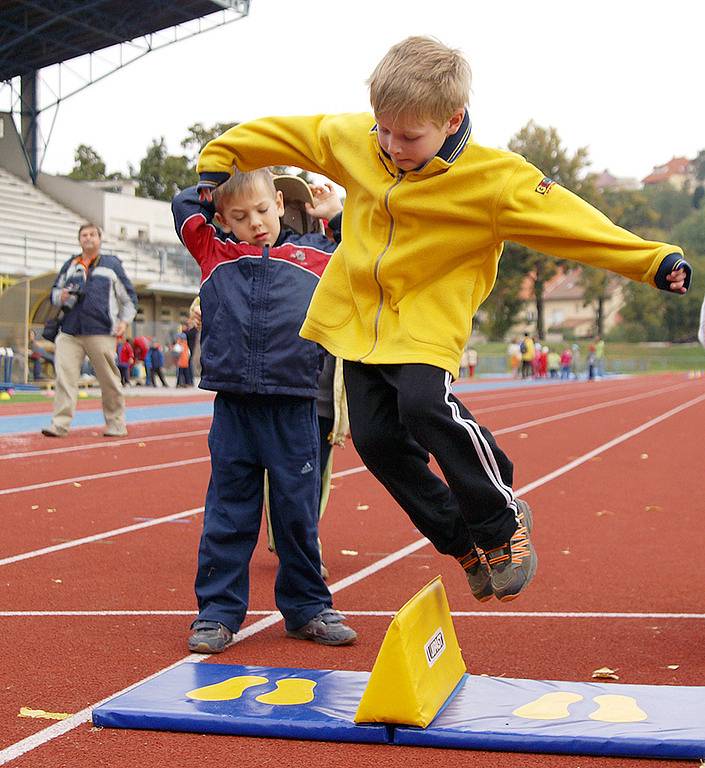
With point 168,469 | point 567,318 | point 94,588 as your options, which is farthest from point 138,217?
point 567,318

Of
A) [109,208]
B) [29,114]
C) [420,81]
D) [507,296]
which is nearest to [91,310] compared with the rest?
[420,81]

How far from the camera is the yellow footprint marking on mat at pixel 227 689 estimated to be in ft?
11.4

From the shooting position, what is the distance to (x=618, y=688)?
11.6ft

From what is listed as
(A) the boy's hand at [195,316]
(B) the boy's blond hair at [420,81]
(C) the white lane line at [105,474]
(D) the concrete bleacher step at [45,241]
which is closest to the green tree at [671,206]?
(D) the concrete bleacher step at [45,241]

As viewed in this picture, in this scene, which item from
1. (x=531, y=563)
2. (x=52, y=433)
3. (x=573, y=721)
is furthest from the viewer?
(x=52, y=433)

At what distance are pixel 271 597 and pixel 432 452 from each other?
6.22ft

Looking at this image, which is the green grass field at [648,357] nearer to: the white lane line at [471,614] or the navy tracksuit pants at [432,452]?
the white lane line at [471,614]

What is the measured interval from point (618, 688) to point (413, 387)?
1121 millimetres

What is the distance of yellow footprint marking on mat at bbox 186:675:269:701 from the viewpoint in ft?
11.4

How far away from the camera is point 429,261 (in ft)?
12.1

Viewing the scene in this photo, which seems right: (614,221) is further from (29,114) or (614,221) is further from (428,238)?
(428,238)

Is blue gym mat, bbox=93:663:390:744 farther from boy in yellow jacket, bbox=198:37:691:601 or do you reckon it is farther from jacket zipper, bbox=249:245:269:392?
jacket zipper, bbox=249:245:269:392

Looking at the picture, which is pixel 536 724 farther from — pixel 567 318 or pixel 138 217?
pixel 567 318

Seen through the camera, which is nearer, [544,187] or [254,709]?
[254,709]
